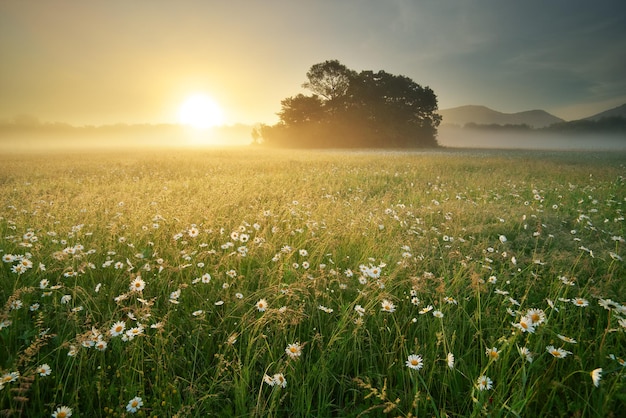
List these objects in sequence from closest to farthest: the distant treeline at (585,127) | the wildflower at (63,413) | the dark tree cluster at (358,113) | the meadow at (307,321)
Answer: the wildflower at (63,413) < the meadow at (307,321) < the dark tree cluster at (358,113) < the distant treeline at (585,127)

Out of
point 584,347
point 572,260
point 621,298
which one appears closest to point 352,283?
point 584,347

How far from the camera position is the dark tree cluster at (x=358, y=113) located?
47188mm

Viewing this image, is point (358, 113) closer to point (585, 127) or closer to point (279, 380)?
point (279, 380)

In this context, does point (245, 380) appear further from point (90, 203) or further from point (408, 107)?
point (408, 107)

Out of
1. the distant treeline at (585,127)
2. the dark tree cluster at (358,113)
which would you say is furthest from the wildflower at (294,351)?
the distant treeline at (585,127)

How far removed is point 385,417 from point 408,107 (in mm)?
52427

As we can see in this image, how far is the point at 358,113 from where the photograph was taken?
47.0 m

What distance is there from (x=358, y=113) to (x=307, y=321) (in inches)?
1874

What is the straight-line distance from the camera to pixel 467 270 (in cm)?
343

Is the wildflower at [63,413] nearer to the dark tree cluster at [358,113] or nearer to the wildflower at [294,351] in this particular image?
the wildflower at [294,351]

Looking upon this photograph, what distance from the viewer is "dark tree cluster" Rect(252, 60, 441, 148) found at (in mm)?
47188

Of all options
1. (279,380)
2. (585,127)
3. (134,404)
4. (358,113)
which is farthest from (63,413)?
(585,127)

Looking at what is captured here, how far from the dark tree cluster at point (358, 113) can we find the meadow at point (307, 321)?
145 ft

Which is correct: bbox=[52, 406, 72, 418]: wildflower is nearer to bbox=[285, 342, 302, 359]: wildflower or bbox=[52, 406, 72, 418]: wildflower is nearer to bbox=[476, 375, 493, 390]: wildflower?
bbox=[285, 342, 302, 359]: wildflower
